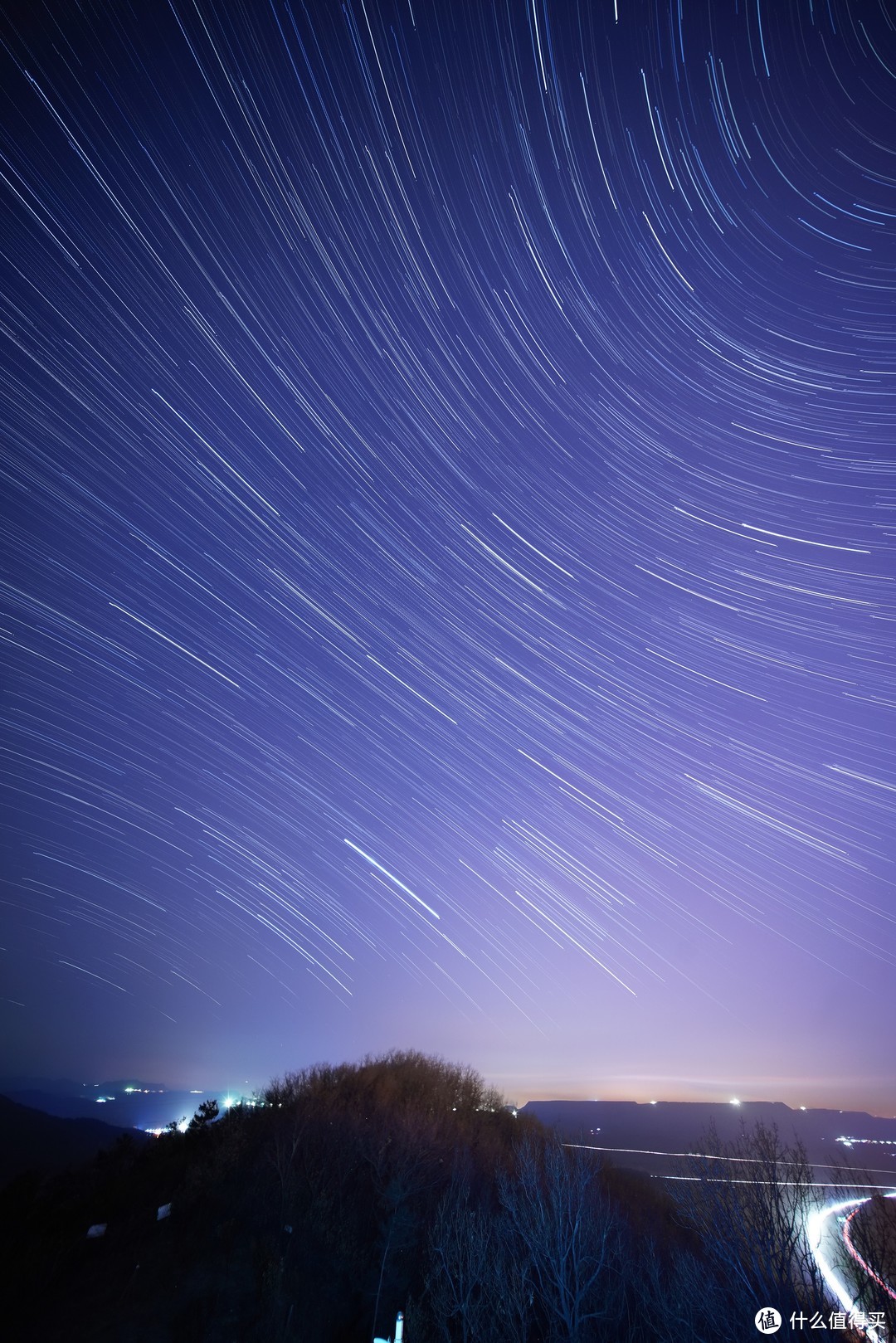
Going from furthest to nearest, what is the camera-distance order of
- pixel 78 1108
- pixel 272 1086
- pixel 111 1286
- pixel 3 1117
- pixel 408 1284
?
pixel 78 1108
pixel 3 1117
pixel 272 1086
pixel 408 1284
pixel 111 1286

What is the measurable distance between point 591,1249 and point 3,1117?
116 m

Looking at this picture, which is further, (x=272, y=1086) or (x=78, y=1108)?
(x=78, y=1108)

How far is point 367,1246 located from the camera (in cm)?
2553

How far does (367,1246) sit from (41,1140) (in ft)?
321

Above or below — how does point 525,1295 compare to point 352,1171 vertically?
below

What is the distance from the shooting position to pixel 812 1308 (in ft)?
45.7

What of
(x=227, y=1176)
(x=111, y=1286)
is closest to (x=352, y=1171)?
(x=227, y=1176)

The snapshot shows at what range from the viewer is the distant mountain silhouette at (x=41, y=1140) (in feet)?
245

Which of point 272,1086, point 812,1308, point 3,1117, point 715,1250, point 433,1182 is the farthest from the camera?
point 3,1117

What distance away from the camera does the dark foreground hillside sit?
1733 centimetres

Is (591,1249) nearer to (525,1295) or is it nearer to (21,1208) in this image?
(525,1295)

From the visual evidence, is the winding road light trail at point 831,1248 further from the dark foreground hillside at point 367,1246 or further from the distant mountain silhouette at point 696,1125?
the distant mountain silhouette at point 696,1125

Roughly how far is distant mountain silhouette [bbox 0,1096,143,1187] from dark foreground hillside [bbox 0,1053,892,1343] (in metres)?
56.0

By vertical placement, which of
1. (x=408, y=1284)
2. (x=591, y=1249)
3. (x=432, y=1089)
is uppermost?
(x=432, y=1089)
